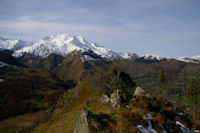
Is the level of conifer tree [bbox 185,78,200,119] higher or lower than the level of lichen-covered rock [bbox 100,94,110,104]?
higher

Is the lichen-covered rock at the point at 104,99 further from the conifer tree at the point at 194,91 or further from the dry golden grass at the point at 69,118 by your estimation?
the conifer tree at the point at 194,91

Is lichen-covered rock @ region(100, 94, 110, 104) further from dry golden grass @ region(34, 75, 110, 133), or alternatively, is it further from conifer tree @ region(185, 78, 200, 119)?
conifer tree @ region(185, 78, 200, 119)

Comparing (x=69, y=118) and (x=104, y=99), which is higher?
(x=104, y=99)

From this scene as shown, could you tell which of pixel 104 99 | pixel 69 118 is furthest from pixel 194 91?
pixel 69 118

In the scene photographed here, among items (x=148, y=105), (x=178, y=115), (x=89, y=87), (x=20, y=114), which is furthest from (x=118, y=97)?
(x=20, y=114)

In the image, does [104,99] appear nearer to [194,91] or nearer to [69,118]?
[69,118]

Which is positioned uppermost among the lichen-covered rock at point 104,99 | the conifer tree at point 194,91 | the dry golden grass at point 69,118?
the conifer tree at point 194,91

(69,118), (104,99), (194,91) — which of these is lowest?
(69,118)

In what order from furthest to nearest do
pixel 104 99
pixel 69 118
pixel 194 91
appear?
1. pixel 194 91
2. pixel 104 99
3. pixel 69 118

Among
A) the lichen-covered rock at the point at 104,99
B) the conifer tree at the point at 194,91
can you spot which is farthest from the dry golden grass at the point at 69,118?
the conifer tree at the point at 194,91

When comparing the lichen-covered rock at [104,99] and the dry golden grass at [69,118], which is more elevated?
the lichen-covered rock at [104,99]

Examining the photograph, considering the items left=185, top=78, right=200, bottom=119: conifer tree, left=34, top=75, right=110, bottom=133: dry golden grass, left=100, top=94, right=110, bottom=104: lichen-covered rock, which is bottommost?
left=34, top=75, right=110, bottom=133: dry golden grass

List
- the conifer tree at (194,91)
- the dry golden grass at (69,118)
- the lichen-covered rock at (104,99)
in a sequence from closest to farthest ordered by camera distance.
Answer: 1. the dry golden grass at (69,118)
2. the lichen-covered rock at (104,99)
3. the conifer tree at (194,91)

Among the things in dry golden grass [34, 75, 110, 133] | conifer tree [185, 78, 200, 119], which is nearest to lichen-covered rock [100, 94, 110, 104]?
dry golden grass [34, 75, 110, 133]
